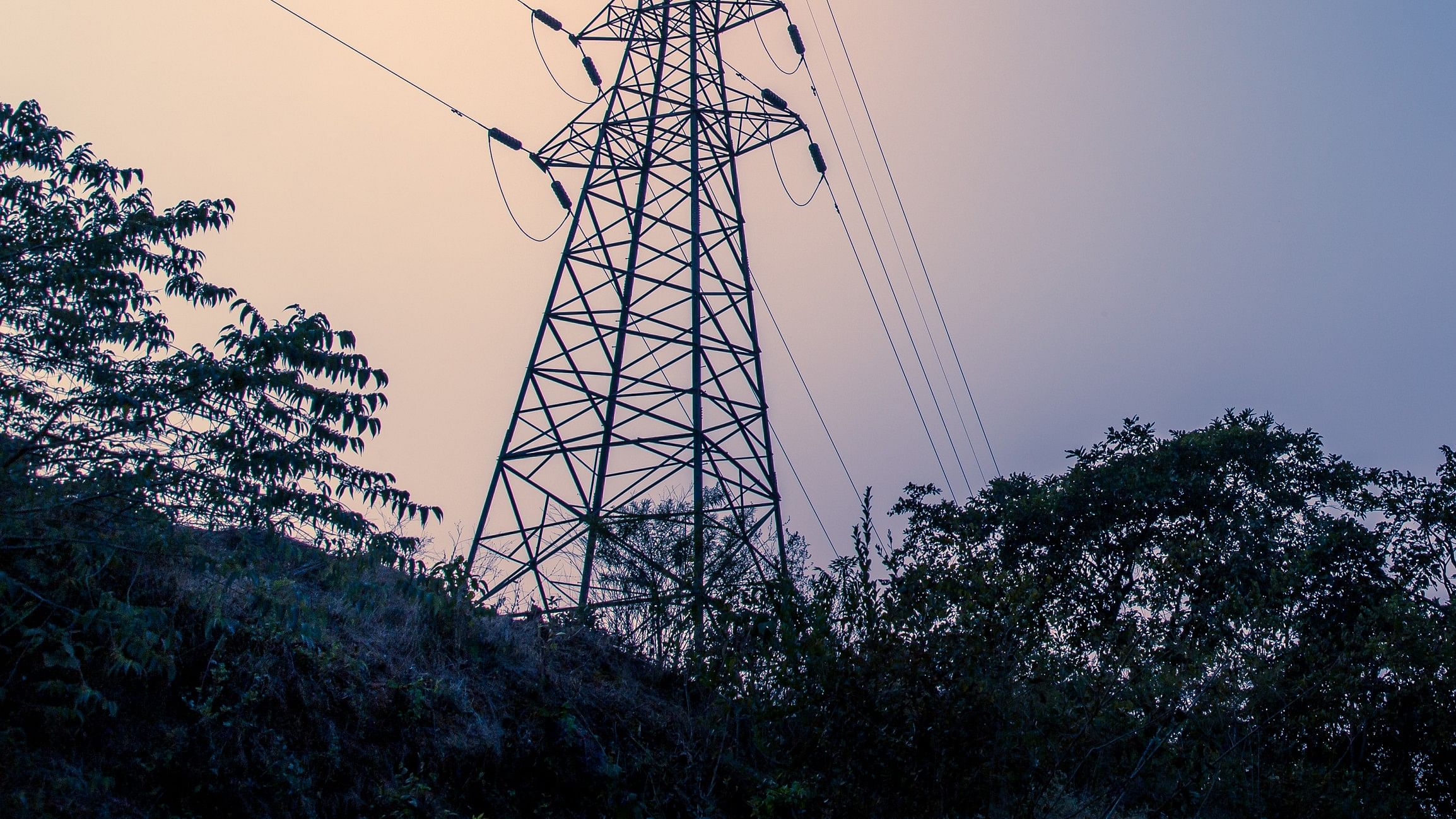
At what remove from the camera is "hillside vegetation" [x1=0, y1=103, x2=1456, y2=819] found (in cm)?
816

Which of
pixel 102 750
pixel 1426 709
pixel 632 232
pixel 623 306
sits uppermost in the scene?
pixel 632 232

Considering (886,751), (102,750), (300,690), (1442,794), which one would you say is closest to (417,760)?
(300,690)

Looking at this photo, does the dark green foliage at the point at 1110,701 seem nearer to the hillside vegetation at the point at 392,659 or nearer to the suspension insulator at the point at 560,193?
the hillside vegetation at the point at 392,659

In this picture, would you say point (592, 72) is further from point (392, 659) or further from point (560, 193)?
point (392, 659)

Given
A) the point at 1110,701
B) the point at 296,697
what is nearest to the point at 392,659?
the point at 296,697

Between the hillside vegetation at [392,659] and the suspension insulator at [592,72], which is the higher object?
the suspension insulator at [592,72]

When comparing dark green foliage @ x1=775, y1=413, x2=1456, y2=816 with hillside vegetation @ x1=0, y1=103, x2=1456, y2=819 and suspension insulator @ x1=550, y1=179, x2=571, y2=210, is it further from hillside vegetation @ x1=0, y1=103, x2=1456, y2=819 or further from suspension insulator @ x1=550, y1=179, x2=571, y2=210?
suspension insulator @ x1=550, y1=179, x2=571, y2=210

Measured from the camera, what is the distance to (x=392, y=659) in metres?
11.1

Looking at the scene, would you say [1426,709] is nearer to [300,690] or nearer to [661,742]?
[661,742]

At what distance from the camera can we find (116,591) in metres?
9.11

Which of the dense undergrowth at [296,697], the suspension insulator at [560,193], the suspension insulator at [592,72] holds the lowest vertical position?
the dense undergrowth at [296,697]

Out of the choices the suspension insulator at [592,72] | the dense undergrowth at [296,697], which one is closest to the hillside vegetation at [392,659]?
the dense undergrowth at [296,697]

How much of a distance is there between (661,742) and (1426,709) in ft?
32.5

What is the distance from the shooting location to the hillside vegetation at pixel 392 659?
8164mm
